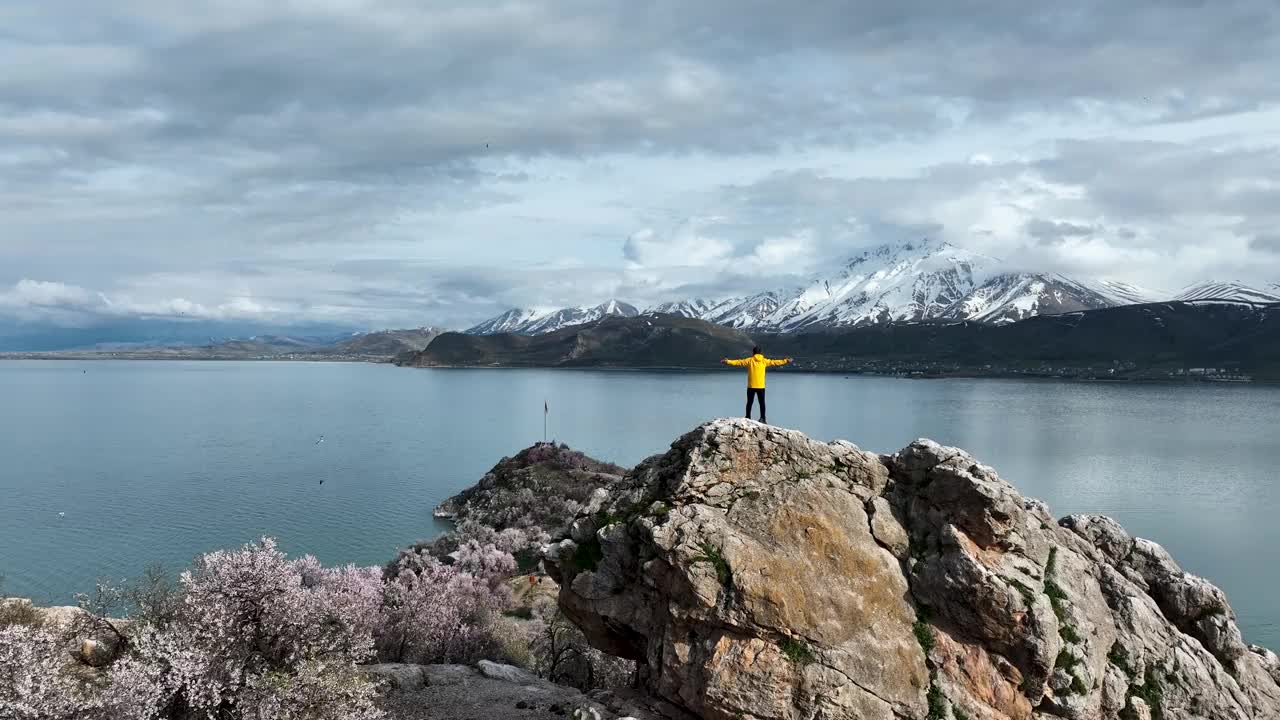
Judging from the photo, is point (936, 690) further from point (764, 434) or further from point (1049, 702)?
point (764, 434)

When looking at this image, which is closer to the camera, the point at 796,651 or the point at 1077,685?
the point at 796,651

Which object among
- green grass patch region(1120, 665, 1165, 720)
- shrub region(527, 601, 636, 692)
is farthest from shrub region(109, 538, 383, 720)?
green grass patch region(1120, 665, 1165, 720)

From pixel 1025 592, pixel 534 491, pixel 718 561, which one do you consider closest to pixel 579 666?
pixel 718 561

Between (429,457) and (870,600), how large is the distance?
7204 cm

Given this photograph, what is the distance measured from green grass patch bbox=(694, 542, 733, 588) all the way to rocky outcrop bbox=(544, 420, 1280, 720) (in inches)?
1.2

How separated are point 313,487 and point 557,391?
4155 inches

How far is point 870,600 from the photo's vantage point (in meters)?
11.9

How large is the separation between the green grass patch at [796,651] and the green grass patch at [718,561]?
3.74ft

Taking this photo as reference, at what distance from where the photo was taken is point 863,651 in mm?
11430

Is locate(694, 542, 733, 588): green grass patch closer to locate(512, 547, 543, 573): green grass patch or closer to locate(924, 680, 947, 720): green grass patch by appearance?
locate(924, 680, 947, 720): green grass patch

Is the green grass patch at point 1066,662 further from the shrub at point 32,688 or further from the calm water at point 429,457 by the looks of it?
the calm water at point 429,457

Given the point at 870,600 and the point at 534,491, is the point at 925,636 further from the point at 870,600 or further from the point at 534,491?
the point at 534,491

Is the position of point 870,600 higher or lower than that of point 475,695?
higher

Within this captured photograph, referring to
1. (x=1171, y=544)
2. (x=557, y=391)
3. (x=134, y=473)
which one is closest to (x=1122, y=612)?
(x=1171, y=544)
